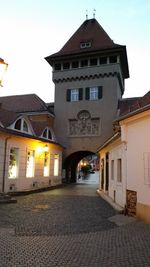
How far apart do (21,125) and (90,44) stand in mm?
18160

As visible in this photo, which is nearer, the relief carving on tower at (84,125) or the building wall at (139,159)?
the building wall at (139,159)

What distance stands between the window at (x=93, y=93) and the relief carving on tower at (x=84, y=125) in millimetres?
1723

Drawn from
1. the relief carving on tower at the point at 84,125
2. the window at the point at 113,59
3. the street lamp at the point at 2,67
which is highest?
the window at the point at 113,59

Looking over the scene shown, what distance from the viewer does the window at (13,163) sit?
18.2m

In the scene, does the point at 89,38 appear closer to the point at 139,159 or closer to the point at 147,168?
the point at 139,159

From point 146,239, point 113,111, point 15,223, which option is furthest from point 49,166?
point 146,239

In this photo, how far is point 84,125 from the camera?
3173cm

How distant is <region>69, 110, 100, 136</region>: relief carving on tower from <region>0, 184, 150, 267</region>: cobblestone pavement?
829 inches

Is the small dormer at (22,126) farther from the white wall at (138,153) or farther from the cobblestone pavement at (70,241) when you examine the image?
the white wall at (138,153)

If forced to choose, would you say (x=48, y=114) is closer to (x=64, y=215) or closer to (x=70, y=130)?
(x=70, y=130)

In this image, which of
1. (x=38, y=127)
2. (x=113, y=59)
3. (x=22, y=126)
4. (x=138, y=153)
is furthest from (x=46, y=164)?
(x=138, y=153)

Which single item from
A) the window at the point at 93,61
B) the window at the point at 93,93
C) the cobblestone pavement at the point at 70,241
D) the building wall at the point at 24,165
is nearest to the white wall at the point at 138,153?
the cobblestone pavement at the point at 70,241

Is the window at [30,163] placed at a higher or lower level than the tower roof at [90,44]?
lower

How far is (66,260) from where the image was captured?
5.50 metres
